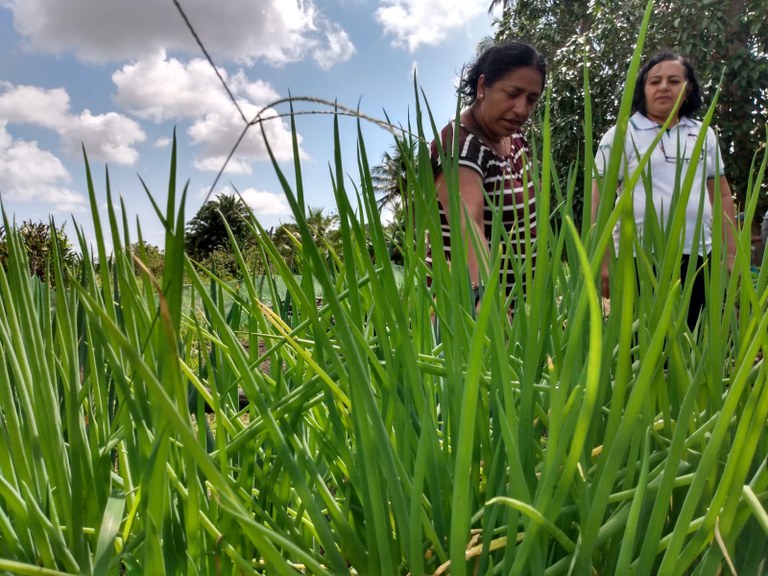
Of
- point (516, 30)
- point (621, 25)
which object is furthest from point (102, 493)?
point (516, 30)

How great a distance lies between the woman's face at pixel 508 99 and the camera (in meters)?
1.29

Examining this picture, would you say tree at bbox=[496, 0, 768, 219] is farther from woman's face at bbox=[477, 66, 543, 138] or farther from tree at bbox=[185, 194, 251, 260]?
tree at bbox=[185, 194, 251, 260]

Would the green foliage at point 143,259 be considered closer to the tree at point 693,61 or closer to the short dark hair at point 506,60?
the short dark hair at point 506,60

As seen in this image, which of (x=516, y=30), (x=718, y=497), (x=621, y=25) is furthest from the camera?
(x=516, y=30)

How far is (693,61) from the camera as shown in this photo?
24.2 feet

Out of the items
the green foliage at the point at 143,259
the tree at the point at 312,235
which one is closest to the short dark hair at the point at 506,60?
the green foliage at the point at 143,259

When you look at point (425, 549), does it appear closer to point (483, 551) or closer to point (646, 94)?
point (483, 551)

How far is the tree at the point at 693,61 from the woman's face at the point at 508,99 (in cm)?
554

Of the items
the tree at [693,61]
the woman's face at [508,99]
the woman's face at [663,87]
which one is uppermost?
the tree at [693,61]

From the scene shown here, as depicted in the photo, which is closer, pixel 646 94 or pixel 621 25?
pixel 646 94

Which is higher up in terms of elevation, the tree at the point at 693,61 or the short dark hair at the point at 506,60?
the tree at the point at 693,61

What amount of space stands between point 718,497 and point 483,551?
79 mm

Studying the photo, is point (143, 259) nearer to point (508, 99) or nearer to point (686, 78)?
point (508, 99)

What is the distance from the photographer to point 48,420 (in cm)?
25
